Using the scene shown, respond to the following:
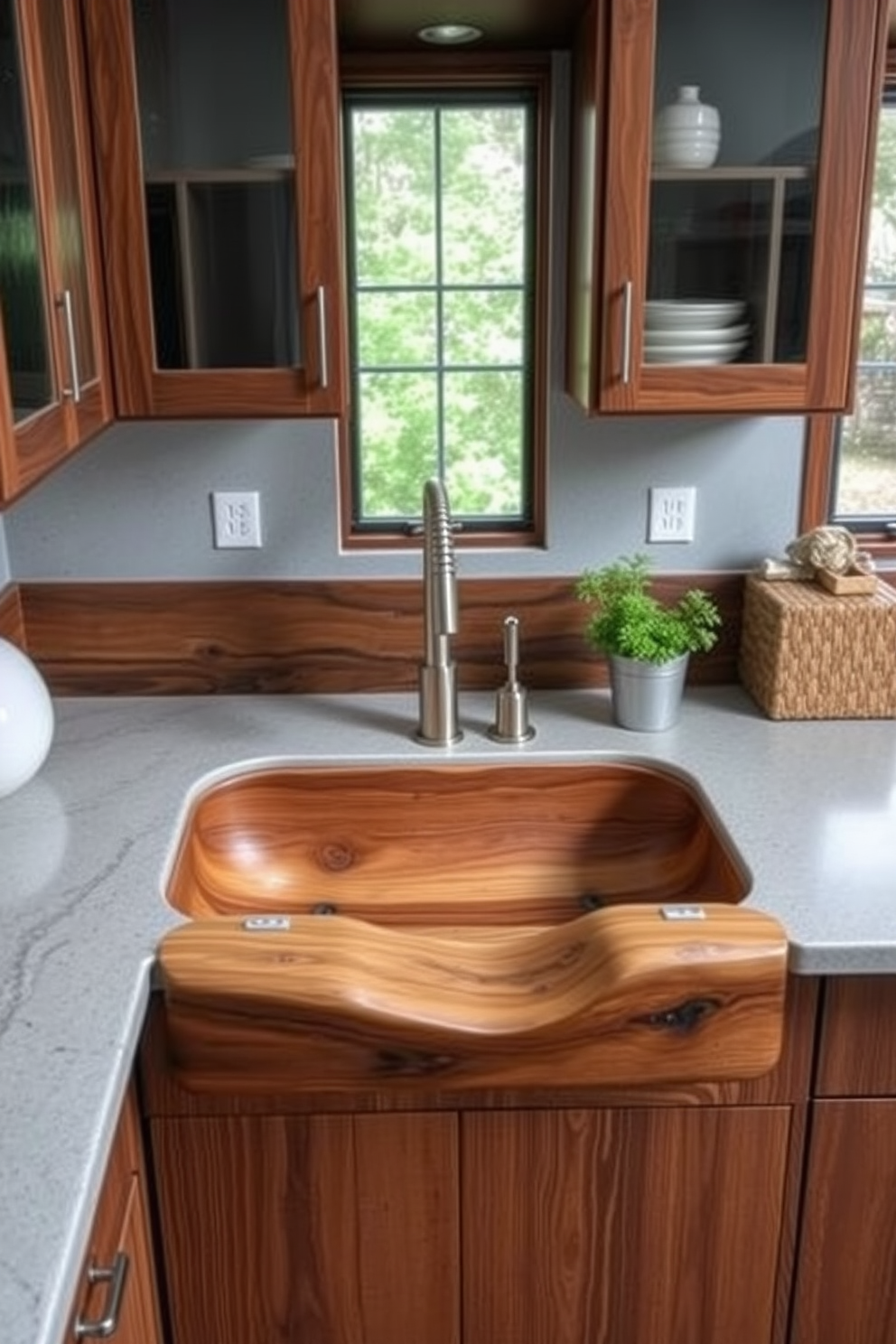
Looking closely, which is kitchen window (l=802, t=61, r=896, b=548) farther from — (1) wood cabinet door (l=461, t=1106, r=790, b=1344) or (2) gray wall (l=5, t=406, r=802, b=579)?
(1) wood cabinet door (l=461, t=1106, r=790, b=1344)

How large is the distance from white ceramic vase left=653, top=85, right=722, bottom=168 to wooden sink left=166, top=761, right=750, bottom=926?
2.59 ft

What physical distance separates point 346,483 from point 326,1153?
1.00 m

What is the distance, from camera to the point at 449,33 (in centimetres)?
162

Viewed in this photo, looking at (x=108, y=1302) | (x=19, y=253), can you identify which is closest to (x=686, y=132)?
(x=19, y=253)

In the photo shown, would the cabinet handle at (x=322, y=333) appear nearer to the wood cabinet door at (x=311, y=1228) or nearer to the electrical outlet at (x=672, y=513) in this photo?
the electrical outlet at (x=672, y=513)

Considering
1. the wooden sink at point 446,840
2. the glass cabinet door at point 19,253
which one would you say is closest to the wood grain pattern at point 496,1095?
the wooden sink at point 446,840

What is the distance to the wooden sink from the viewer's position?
5.61ft

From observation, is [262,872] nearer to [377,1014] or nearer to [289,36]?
[377,1014]

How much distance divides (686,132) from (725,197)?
0.31 feet

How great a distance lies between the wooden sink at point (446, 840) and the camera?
5.61 feet

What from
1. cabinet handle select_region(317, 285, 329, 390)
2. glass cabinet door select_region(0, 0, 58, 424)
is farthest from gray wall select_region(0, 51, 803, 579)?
glass cabinet door select_region(0, 0, 58, 424)

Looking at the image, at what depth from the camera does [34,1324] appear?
32.0 inches

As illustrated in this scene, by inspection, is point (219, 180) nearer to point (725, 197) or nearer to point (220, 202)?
point (220, 202)

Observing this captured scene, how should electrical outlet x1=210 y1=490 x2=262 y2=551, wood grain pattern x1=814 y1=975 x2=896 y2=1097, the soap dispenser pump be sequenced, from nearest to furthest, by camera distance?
wood grain pattern x1=814 y1=975 x2=896 y2=1097 < the soap dispenser pump < electrical outlet x1=210 y1=490 x2=262 y2=551
